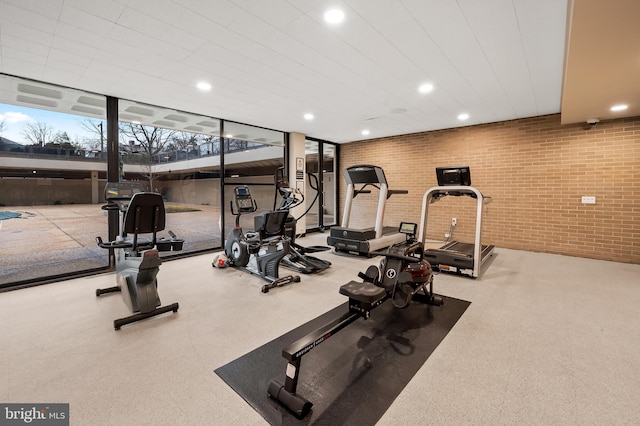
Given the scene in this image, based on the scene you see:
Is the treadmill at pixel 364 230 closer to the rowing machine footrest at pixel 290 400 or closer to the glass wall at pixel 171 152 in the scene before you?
the glass wall at pixel 171 152

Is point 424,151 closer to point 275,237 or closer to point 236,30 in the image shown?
point 275,237

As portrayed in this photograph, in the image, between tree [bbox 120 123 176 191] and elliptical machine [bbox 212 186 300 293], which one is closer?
elliptical machine [bbox 212 186 300 293]

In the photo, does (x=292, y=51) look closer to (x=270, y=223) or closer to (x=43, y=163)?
(x=270, y=223)

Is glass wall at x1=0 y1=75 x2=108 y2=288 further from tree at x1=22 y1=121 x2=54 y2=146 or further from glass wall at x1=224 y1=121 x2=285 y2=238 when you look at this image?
glass wall at x1=224 y1=121 x2=285 y2=238

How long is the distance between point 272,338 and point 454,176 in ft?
12.4

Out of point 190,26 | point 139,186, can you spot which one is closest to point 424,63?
point 190,26

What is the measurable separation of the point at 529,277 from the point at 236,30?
479 cm

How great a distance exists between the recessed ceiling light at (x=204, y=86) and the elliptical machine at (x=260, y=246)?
146 centimetres

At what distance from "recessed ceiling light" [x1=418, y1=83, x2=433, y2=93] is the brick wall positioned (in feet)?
9.15

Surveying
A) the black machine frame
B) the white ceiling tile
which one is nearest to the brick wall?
the white ceiling tile

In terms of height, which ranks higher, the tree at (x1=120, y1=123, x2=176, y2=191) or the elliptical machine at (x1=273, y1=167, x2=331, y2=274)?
the tree at (x1=120, y1=123, x2=176, y2=191)

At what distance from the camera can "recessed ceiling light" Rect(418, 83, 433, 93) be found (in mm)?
3901

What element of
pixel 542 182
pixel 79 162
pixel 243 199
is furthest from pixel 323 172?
pixel 79 162

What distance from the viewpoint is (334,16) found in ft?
7.69
